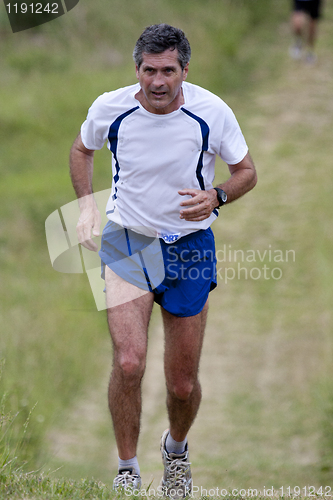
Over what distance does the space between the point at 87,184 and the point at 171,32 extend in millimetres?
1029

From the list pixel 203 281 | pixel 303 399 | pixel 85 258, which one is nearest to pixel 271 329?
pixel 303 399

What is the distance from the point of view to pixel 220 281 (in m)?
8.41

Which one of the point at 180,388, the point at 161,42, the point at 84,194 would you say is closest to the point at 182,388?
the point at 180,388

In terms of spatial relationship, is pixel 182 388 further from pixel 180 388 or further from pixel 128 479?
pixel 128 479

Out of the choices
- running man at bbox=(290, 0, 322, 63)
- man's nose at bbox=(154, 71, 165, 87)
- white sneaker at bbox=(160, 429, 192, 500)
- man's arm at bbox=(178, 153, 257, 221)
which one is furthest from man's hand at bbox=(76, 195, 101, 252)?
running man at bbox=(290, 0, 322, 63)

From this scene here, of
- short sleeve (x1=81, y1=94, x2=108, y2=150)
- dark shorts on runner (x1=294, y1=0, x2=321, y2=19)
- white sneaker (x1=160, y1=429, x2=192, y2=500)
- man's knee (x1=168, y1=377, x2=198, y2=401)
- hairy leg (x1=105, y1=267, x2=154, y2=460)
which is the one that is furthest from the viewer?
dark shorts on runner (x1=294, y1=0, x2=321, y2=19)

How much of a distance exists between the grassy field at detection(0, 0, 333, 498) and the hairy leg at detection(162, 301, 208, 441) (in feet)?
2.53

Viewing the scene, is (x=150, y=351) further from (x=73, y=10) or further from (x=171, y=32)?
(x=73, y=10)

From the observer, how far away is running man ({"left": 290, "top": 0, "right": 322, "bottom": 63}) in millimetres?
13117

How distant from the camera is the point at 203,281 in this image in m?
3.86

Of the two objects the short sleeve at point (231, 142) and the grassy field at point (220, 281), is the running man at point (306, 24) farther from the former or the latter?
the short sleeve at point (231, 142)

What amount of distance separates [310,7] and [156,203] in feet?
36.6

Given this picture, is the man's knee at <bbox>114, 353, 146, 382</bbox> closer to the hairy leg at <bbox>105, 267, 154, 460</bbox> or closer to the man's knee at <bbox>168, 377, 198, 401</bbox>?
the hairy leg at <bbox>105, 267, 154, 460</bbox>

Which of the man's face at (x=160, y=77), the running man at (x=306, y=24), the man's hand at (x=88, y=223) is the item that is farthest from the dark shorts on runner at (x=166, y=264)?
the running man at (x=306, y=24)
